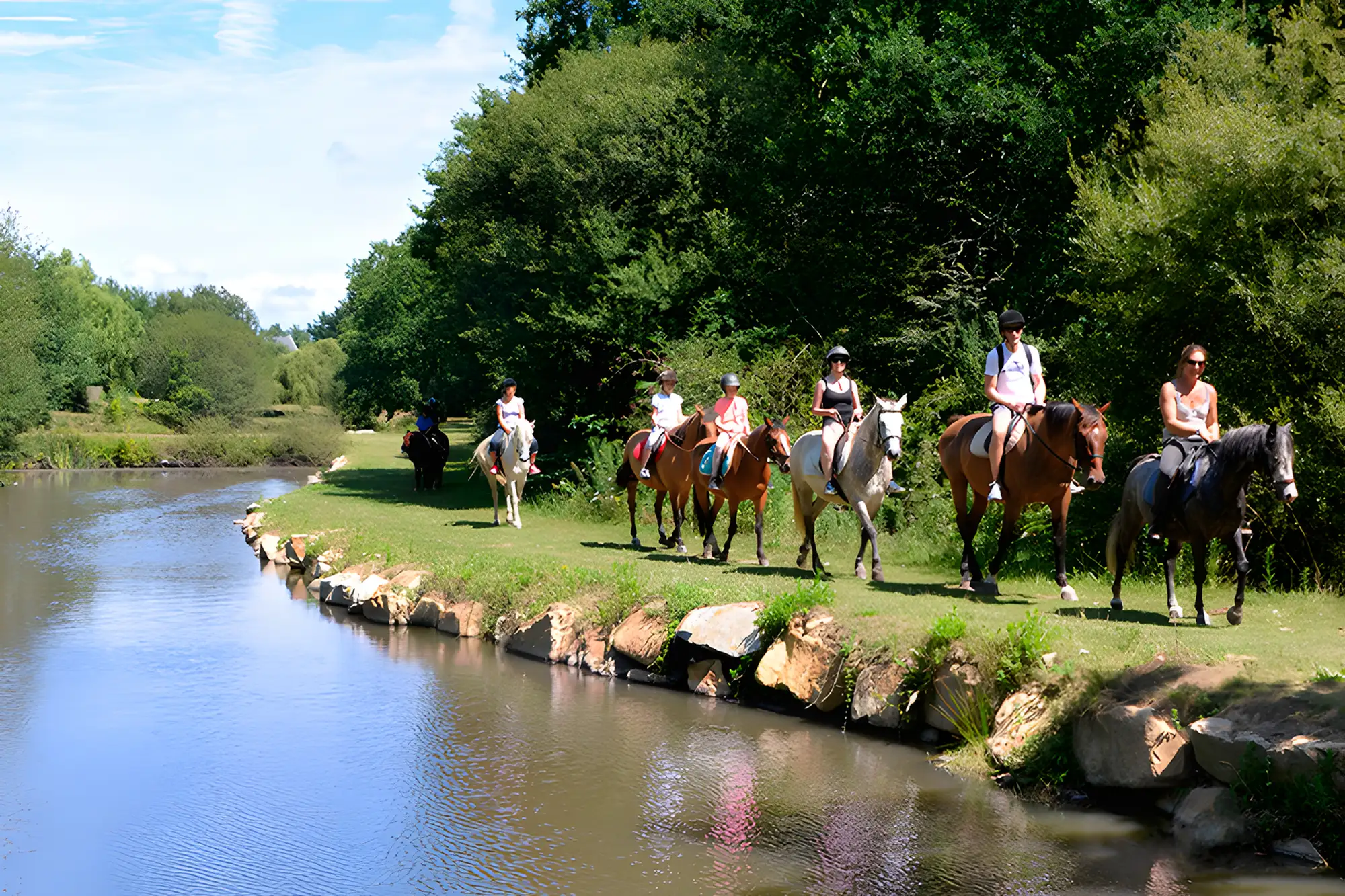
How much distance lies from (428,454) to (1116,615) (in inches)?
947

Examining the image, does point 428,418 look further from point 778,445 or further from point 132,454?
point 132,454

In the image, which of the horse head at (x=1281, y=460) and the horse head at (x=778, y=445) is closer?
the horse head at (x=1281, y=460)

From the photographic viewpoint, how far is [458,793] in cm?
855

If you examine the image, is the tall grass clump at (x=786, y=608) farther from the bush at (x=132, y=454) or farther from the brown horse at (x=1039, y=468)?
the bush at (x=132, y=454)

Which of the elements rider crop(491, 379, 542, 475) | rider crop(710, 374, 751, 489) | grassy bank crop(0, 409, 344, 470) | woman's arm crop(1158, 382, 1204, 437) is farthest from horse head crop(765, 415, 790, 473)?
grassy bank crop(0, 409, 344, 470)

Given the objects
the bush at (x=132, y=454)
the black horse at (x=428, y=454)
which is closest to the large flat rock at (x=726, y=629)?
the black horse at (x=428, y=454)

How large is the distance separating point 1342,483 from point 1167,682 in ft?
18.3

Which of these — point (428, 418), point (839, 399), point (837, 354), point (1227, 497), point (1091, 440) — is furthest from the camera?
point (428, 418)

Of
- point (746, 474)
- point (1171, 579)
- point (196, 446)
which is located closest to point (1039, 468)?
point (1171, 579)

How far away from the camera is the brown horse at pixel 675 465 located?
1563 cm

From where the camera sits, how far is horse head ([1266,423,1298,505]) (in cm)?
893

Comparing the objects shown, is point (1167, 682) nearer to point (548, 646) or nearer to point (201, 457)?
point (548, 646)

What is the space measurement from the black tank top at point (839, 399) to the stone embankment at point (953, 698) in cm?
307

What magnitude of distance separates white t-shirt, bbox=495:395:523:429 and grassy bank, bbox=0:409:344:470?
124 ft
